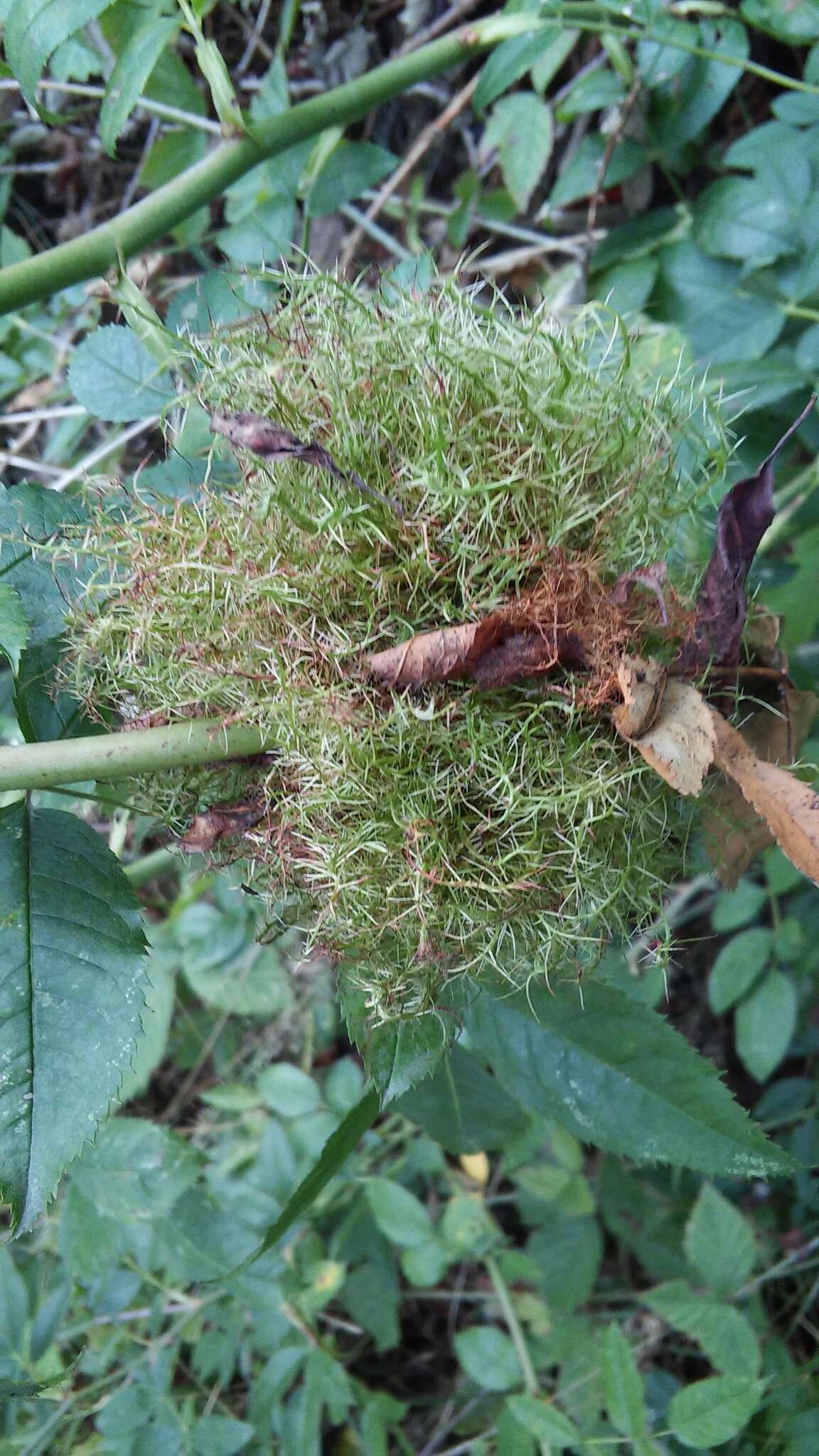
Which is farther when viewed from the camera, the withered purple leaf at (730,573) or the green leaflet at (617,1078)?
the green leaflet at (617,1078)

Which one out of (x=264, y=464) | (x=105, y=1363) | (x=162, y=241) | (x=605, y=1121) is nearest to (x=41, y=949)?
(x=264, y=464)

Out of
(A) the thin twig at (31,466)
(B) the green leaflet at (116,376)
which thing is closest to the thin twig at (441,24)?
(A) the thin twig at (31,466)

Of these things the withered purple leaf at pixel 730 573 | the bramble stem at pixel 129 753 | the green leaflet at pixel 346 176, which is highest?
the green leaflet at pixel 346 176

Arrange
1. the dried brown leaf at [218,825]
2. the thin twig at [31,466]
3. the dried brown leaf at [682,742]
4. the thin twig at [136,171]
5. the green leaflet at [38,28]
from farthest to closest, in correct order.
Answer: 1. the thin twig at [136,171]
2. the thin twig at [31,466]
3. the green leaflet at [38,28]
4. the dried brown leaf at [218,825]
5. the dried brown leaf at [682,742]

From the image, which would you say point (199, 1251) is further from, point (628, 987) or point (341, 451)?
point (341, 451)

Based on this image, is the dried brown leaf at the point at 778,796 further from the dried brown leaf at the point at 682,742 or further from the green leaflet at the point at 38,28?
the green leaflet at the point at 38,28

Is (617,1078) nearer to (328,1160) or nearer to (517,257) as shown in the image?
(328,1160)

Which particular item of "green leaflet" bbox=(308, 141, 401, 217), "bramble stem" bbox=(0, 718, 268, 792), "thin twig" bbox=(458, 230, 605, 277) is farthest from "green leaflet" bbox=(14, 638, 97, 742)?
"thin twig" bbox=(458, 230, 605, 277)
